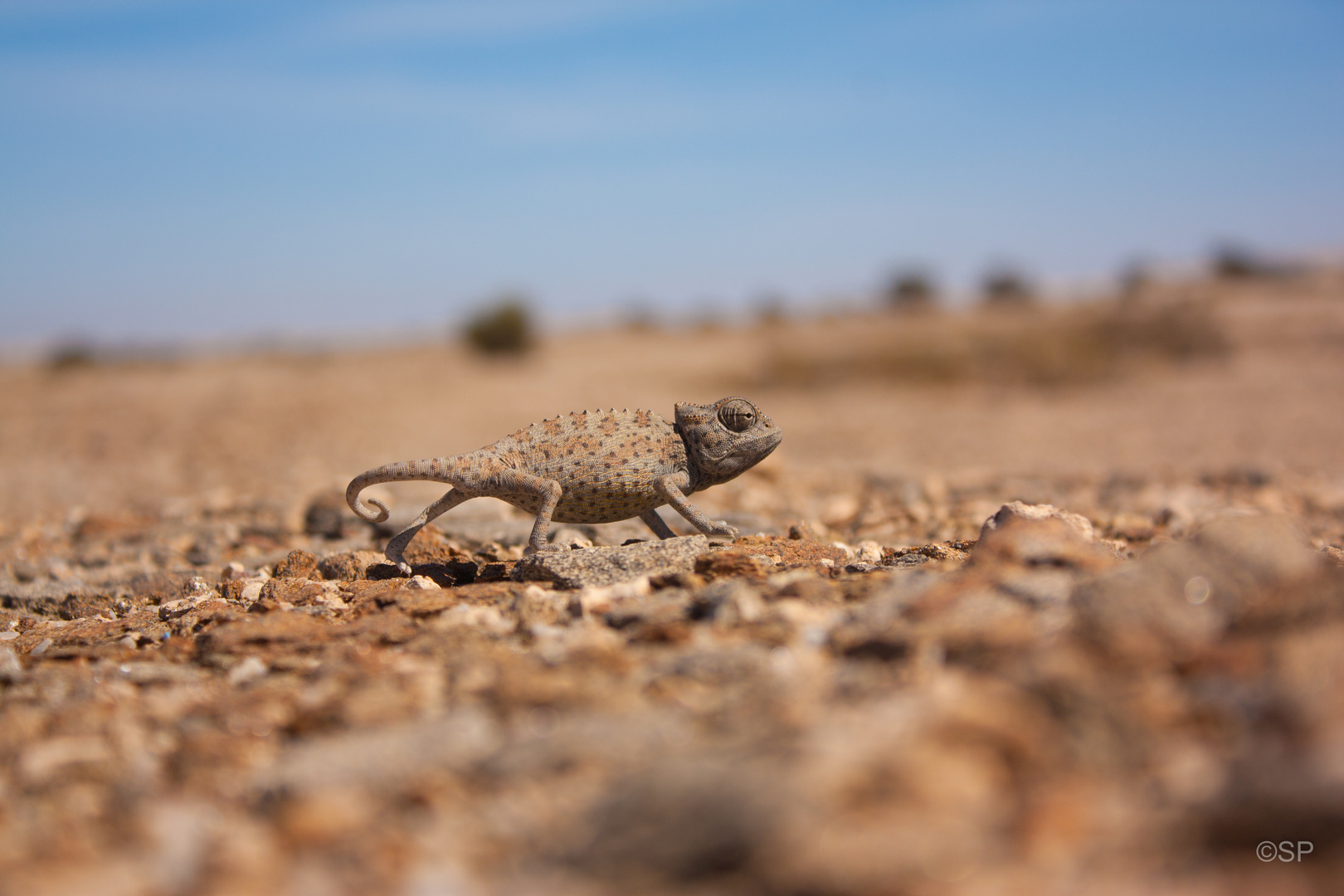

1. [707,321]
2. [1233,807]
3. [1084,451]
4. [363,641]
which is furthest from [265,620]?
[707,321]

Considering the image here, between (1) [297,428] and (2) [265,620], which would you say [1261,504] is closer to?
(2) [265,620]

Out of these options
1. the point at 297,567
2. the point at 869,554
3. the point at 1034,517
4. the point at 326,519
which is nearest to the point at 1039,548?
the point at 1034,517

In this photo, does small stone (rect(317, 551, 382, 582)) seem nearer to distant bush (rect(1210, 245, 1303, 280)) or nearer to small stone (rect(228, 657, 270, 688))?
small stone (rect(228, 657, 270, 688))

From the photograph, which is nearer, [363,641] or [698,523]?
[363,641]

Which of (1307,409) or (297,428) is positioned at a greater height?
(297,428)

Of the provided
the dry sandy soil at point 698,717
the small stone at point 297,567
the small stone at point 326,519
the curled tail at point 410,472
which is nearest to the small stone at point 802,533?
the dry sandy soil at point 698,717

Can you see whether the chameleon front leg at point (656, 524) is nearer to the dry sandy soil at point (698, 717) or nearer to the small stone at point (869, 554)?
the dry sandy soil at point (698, 717)
